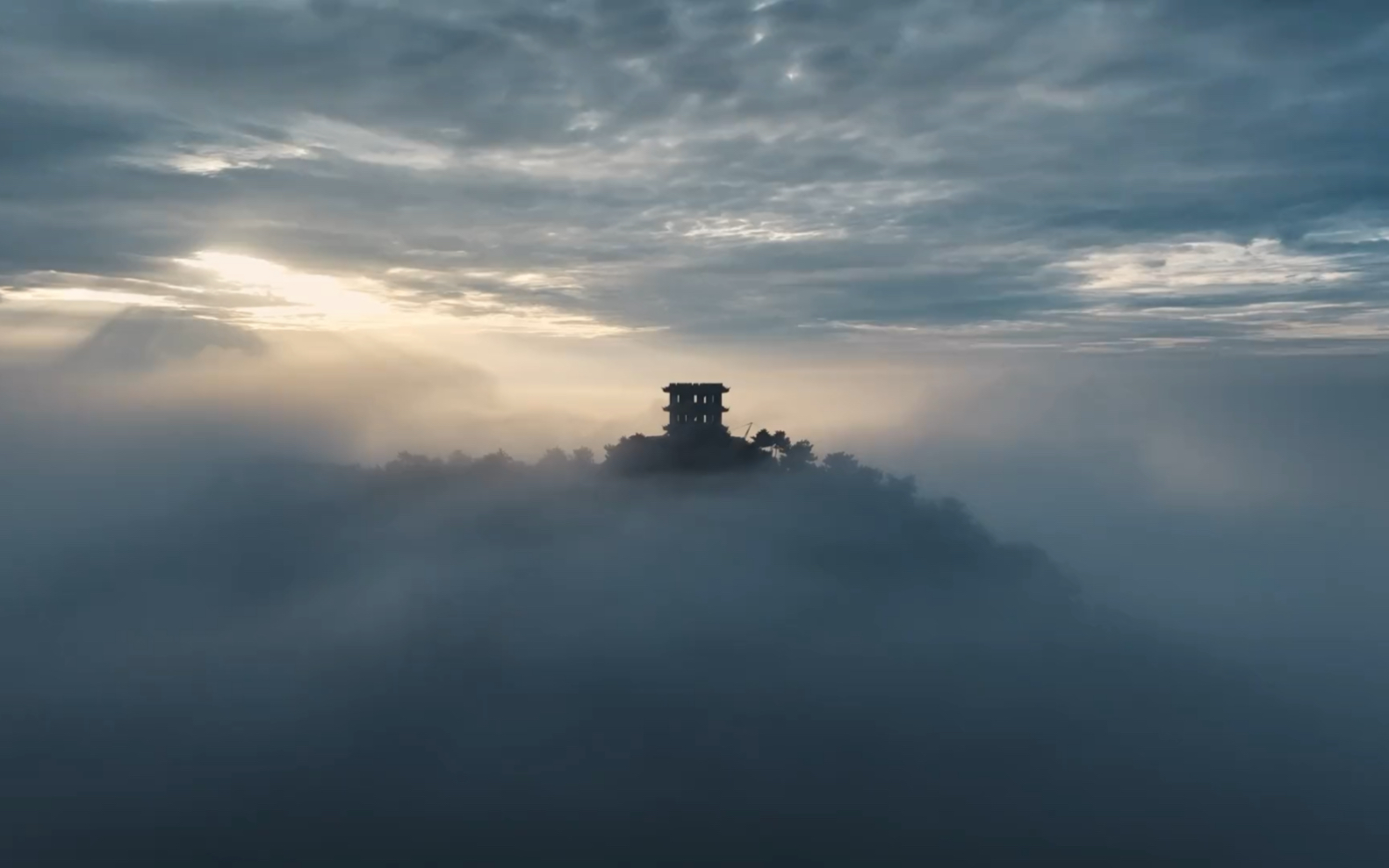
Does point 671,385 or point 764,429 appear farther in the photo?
point 764,429

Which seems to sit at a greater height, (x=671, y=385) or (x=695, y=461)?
(x=671, y=385)

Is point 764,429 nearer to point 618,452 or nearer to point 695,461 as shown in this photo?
point 695,461

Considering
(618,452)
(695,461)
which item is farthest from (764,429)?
(618,452)

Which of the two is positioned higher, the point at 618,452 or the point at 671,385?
the point at 671,385

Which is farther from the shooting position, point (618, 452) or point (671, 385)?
point (618, 452)
